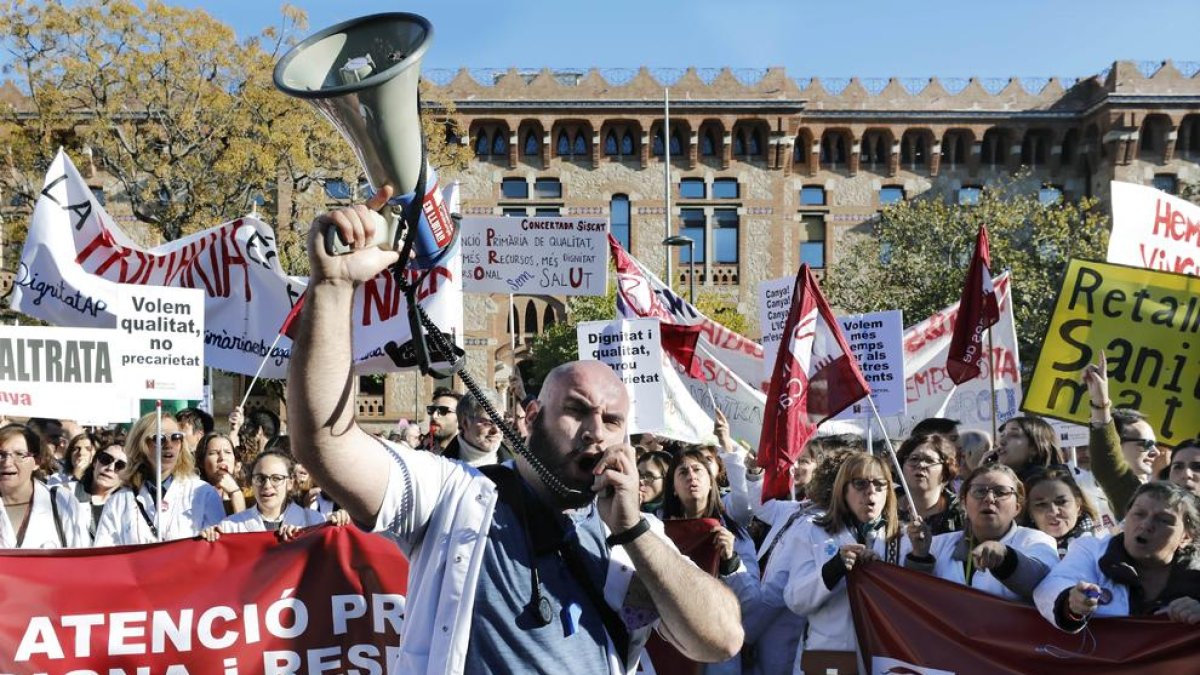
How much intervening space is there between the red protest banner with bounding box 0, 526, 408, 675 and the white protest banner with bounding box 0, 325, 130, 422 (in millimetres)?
2380

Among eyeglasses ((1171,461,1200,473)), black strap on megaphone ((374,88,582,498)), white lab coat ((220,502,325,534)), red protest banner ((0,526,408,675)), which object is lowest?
red protest banner ((0,526,408,675))

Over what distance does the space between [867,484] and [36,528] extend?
4.09 m

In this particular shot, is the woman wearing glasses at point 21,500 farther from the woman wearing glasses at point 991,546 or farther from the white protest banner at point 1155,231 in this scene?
the white protest banner at point 1155,231

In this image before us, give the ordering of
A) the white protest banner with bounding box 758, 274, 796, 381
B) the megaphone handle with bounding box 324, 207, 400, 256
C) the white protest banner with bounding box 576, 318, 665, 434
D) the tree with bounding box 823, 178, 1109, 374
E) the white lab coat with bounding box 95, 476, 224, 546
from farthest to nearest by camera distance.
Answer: the tree with bounding box 823, 178, 1109, 374 → the white protest banner with bounding box 758, 274, 796, 381 → the white protest banner with bounding box 576, 318, 665, 434 → the white lab coat with bounding box 95, 476, 224, 546 → the megaphone handle with bounding box 324, 207, 400, 256

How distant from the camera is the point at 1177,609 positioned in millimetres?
4289

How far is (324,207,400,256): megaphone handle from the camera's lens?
2.17 m

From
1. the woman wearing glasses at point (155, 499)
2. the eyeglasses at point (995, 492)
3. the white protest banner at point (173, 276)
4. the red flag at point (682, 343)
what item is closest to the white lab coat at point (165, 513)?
the woman wearing glasses at point (155, 499)

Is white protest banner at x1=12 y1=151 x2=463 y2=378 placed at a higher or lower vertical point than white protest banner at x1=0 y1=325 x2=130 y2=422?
higher

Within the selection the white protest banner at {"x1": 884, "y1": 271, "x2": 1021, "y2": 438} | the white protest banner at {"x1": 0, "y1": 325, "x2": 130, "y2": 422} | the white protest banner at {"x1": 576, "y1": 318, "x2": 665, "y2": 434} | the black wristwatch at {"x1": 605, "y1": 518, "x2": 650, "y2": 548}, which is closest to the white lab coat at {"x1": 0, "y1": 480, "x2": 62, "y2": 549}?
the white protest banner at {"x1": 0, "y1": 325, "x2": 130, "y2": 422}

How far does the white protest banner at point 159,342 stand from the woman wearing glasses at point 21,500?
1682mm

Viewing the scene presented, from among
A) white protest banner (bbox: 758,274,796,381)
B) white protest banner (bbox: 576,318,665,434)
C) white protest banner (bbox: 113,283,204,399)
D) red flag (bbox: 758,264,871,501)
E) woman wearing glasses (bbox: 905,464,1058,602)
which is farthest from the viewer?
white protest banner (bbox: 758,274,796,381)

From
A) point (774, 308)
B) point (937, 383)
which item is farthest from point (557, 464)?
point (937, 383)

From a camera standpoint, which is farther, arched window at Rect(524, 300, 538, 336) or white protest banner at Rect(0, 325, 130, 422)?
arched window at Rect(524, 300, 538, 336)

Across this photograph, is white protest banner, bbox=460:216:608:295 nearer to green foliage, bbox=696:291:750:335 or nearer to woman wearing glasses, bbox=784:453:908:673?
woman wearing glasses, bbox=784:453:908:673
